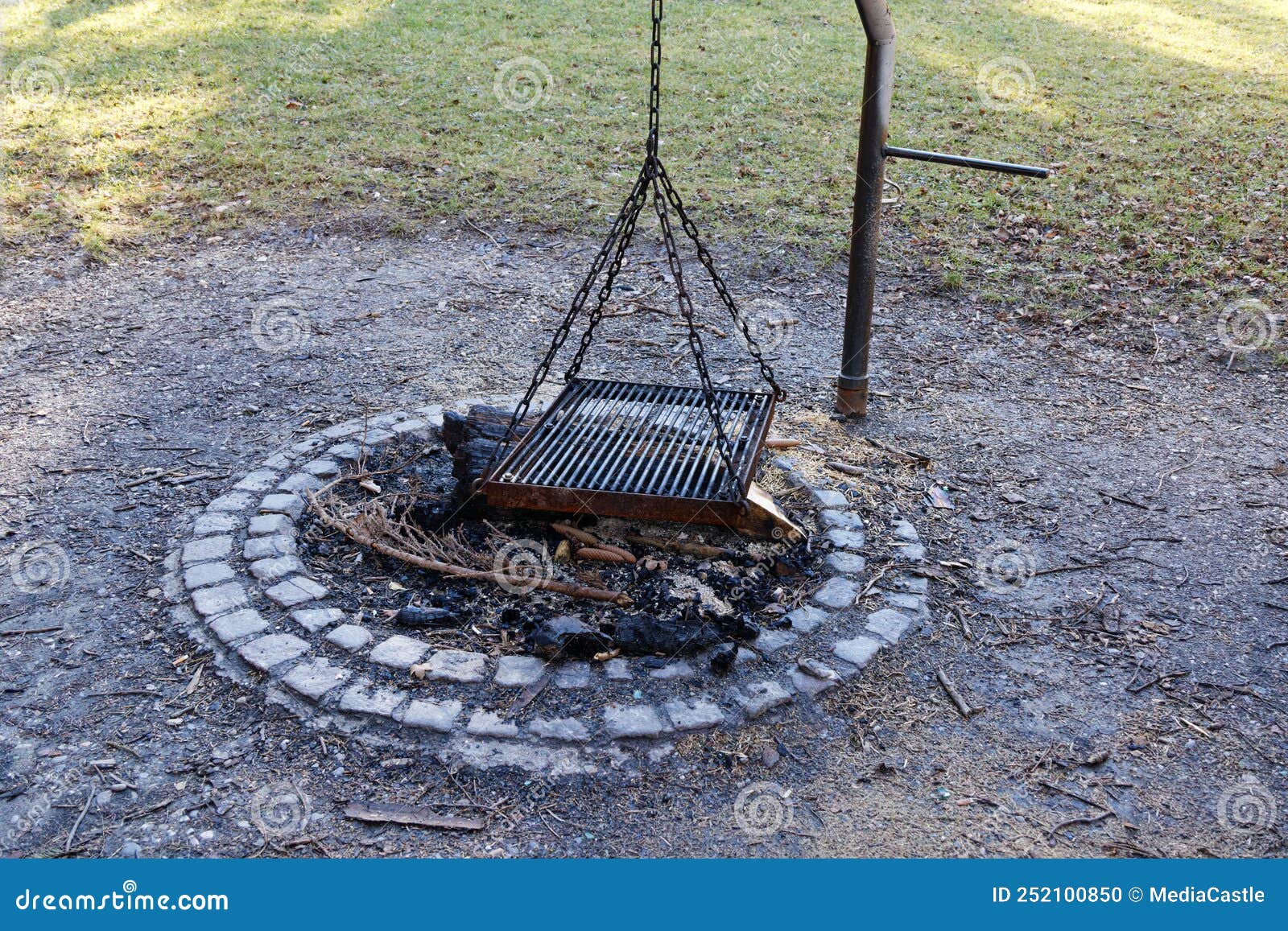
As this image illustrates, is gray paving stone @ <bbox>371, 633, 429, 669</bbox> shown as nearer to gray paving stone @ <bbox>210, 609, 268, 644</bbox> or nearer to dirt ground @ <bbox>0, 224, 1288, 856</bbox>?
dirt ground @ <bbox>0, 224, 1288, 856</bbox>

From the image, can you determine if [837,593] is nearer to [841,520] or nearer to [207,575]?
[841,520]

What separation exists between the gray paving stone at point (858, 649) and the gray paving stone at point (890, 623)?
0.06 meters

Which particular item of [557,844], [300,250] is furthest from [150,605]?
[300,250]

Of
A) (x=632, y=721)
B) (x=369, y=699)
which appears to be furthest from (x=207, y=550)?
(x=632, y=721)

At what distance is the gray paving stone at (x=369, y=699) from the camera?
3205 mm

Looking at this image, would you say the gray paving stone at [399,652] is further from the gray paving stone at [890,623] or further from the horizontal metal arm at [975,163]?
the horizontal metal arm at [975,163]

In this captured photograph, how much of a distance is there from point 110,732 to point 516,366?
3.04 meters

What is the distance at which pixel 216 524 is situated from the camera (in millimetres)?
4188

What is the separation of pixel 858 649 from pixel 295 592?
198cm

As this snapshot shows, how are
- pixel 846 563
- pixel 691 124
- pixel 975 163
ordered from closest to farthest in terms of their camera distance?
pixel 846 563 → pixel 975 163 → pixel 691 124

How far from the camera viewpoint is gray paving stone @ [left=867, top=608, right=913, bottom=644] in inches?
142

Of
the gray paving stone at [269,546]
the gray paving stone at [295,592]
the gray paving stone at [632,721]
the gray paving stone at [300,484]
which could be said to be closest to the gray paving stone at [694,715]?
the gray paving stone at [632,721]

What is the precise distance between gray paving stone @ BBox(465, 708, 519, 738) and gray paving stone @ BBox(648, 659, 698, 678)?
0.49m

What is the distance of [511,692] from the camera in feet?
10.8
